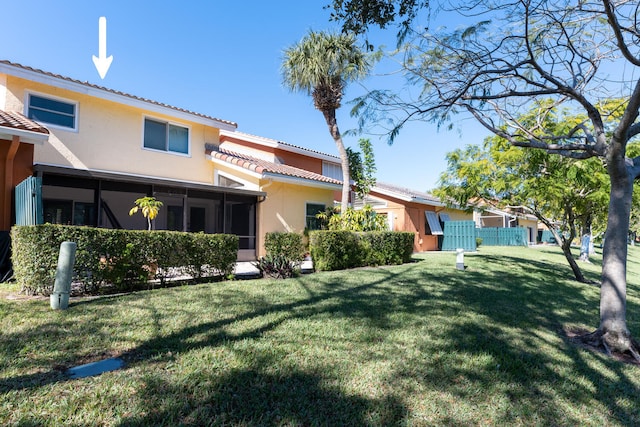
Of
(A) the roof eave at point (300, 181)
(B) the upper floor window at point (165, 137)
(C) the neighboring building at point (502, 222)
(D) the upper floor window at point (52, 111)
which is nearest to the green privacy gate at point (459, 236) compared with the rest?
(C) the neighboring building at point (502, 222)

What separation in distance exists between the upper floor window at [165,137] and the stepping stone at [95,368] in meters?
10.5

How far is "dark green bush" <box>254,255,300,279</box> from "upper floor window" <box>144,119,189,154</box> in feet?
21.0

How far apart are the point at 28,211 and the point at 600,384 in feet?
32.6

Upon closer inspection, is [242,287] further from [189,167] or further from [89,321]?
[189,167]

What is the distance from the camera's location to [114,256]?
266 inches

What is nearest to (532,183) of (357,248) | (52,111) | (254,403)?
(357,248)

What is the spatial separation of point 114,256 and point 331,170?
1435cm

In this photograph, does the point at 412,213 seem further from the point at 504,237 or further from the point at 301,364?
the point at 301,364

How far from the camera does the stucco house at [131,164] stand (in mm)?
9227

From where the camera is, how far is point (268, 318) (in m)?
5.35

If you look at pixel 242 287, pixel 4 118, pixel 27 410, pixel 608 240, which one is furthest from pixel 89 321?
pixel 608 240

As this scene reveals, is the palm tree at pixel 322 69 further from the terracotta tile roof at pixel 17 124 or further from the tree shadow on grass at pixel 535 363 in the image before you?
the terracotta tile roof at pixel 17 124

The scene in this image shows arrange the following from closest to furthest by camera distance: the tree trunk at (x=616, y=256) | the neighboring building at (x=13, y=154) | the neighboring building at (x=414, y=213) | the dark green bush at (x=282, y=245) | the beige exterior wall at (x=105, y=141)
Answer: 1. the tree trunk at (x=616, y=256)
2. the neighboring building at (x=13, y=154)
3. the beige exterior wall at (x=105, y=141)
4. the dark green bush at (x=282, y=245)
5. the neighboring building at (x=414, y=213)

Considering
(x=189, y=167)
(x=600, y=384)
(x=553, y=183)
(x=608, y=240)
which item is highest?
(x=189, y=167)
